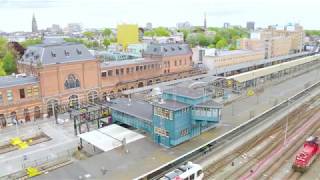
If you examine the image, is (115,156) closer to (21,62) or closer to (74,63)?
(74,63)

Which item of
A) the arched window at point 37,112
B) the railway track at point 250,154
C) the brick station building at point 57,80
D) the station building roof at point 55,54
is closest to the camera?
the railway track at point 250,154

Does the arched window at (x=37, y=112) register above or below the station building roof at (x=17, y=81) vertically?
below

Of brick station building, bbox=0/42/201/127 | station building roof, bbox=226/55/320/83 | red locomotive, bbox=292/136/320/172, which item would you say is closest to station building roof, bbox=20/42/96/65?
brick station building, bbox=0/42/201/127

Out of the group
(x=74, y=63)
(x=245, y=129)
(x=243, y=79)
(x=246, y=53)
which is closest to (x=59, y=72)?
(x=74, y=63)

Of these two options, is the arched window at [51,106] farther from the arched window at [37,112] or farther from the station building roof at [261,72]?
the station building roof at [261,72]

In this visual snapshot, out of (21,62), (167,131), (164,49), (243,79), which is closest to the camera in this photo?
(167,131)

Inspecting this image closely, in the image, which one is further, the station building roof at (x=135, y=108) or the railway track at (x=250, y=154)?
the station building roof at (x=135, y=108)

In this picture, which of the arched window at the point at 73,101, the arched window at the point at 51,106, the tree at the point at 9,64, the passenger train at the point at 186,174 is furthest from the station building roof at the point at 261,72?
the tree at the point at 9,64
